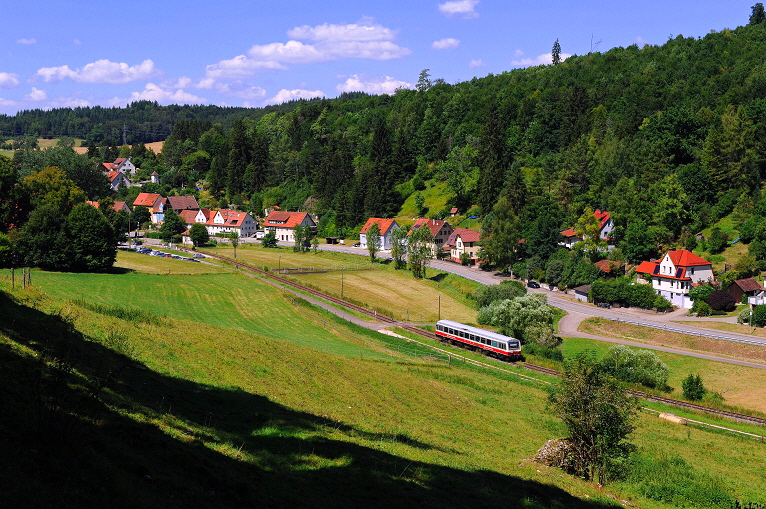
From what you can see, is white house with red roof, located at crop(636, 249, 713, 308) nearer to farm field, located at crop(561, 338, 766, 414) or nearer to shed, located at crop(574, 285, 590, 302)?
shed, located at crop(574, 285, 590, 302)

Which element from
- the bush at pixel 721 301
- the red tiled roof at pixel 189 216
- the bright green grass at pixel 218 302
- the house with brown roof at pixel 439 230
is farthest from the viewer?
the red tiled roof at pixel 189 216

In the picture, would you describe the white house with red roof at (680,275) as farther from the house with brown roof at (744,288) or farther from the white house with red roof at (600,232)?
the white house with red roof at (600,232)

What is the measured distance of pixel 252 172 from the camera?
167 metres

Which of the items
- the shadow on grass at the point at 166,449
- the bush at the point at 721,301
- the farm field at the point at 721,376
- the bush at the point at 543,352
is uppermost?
the shadow on grass at the point at 166,449

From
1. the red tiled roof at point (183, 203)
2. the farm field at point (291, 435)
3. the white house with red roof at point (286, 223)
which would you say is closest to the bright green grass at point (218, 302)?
the farm field at point (291, 435)

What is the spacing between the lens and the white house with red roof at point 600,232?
9534 cm

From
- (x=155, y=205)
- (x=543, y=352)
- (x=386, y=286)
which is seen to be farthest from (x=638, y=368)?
(x=155, y=205)

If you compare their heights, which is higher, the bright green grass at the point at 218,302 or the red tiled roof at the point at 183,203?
the red tiled roof at the point at 183,203

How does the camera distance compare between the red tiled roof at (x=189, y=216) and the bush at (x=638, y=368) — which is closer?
the bush at (x=638, y=368)

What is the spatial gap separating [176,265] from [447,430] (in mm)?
69060

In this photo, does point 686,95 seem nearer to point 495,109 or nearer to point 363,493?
point 495,109

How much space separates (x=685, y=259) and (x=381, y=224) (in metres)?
62.4

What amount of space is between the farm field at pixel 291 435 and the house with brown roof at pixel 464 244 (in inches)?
2711

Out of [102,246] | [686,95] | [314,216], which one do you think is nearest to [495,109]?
[686,95]
